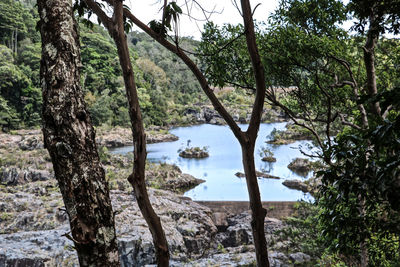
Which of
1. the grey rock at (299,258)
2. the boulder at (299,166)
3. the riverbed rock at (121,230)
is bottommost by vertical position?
the riverbed rock at (121,230)

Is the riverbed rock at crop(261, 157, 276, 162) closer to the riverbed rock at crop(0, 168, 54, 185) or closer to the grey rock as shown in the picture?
the riverbed rock at crop(0, 168, 54, 185)

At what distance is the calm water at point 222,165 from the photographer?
10812 millimetres

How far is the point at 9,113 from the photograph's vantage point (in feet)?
52.3

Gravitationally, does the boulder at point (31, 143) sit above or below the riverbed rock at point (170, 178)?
above

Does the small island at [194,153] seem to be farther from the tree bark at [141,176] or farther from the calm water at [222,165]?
the tree bark at [141,176]

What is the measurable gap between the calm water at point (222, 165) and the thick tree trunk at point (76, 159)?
662 centimetres

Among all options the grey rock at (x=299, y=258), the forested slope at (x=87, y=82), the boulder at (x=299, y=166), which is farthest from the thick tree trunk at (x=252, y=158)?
the forested slope at (x=87, y=82)

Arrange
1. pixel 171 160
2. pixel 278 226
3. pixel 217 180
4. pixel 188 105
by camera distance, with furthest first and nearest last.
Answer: pixel 188 105 → pixel 171 160 → pixel 217 180 → pixel 278 226

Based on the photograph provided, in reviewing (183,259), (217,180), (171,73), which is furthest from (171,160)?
(171,73)

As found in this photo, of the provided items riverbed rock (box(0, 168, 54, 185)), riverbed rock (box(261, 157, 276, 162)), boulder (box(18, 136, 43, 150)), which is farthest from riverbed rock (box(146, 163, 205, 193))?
boulder (box(18, 136, 43, 150))

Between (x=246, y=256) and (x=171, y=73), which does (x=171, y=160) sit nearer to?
(x=246, y=256)

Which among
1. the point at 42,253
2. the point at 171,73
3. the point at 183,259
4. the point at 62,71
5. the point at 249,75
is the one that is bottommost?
the point at 183,259

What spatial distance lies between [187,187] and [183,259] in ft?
22.6

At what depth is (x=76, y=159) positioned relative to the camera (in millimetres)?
958
